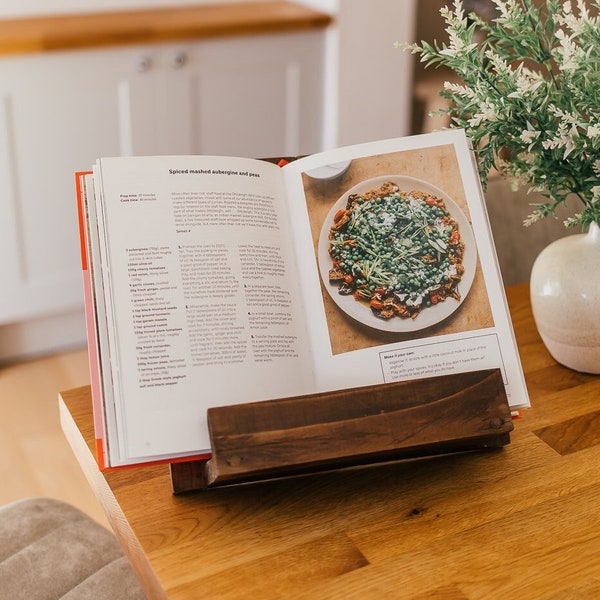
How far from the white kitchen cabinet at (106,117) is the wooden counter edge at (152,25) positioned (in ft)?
0.10

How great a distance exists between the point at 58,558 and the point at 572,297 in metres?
0.74

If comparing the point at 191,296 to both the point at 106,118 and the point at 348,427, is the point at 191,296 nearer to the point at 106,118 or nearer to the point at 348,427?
Answer: the point at 348,427

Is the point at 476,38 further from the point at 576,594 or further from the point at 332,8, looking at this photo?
the point at 576,594

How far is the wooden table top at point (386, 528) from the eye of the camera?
786mm

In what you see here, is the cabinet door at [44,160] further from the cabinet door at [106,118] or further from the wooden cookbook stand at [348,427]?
the wooden cookbook stand at [348,427]

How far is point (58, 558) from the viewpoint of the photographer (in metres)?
1.17

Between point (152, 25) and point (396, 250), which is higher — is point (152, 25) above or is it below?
below

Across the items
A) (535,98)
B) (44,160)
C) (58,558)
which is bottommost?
(44,160)

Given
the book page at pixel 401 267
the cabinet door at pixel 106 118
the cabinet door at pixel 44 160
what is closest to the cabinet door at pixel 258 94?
the cabinet door at pixel 106 118

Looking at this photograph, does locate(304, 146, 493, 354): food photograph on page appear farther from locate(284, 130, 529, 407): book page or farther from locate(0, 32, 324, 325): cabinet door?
locate(0, 32, 324, 325): cabinet door

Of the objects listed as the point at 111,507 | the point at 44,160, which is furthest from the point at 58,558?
the point at 44,160

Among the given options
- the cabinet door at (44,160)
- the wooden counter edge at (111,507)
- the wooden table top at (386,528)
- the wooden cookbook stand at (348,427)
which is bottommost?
the cabinet door at (44,160)

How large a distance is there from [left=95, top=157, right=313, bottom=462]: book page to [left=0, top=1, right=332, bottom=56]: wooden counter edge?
5.28 feet

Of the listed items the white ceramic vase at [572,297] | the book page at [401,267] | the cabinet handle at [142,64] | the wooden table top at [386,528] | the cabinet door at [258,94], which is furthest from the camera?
the cabinet door at [258,94]
